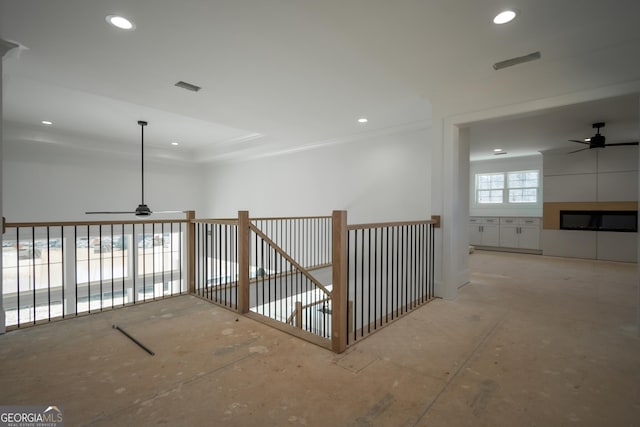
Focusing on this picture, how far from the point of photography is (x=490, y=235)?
830 cm

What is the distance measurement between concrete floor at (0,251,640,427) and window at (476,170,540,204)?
19.2 ft

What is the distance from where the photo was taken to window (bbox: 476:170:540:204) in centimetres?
835

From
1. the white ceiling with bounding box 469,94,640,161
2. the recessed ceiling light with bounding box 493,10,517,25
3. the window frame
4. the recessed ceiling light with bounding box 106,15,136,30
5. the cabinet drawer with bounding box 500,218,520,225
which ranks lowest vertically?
the cabinet drawer with bounding box 500,218,520,225

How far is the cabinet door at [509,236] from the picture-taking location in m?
7.85

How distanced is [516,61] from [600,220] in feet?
19.2

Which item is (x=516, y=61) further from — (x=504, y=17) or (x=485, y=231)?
(x=485, y=231)

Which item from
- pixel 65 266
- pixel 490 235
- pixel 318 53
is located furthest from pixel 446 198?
pixel 65 266

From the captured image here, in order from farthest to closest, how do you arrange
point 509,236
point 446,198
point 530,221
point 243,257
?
point 509,236 → point 530,221 → point 446,198 → point 243,257

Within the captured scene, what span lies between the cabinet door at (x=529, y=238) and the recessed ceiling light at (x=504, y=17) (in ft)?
22.5

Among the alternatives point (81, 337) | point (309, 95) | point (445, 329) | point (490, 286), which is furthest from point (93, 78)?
point (490, 286)

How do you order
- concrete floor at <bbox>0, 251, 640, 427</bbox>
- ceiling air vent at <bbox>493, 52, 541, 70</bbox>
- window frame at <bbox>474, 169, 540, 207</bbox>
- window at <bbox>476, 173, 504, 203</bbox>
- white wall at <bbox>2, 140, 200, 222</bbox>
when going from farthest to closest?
window at <bbox>476, 173, 504, 203</bbox> → window frame at <bbox>474, 169, 540, 207</bbox> → white wall at <bbox>2, 140, 200, 222</bbox> → ceiling air vent at <bbox>493, 52, 541, 70</bbox> → concrete floor at <bbox>0, 251, 640, 427</bbox>

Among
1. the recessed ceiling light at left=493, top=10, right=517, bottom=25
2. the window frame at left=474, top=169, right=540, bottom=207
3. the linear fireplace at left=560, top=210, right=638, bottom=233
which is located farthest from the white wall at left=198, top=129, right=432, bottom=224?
the window frame at left=474, top=169, right=540, bottom=207

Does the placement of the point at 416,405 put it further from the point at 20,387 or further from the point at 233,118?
the point at 233,118

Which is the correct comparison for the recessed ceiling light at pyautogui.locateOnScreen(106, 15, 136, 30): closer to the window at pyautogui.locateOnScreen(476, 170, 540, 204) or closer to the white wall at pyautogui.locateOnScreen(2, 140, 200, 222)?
the white wall at pyautogui.locateOnScreen(2, 140, 200, 222)
